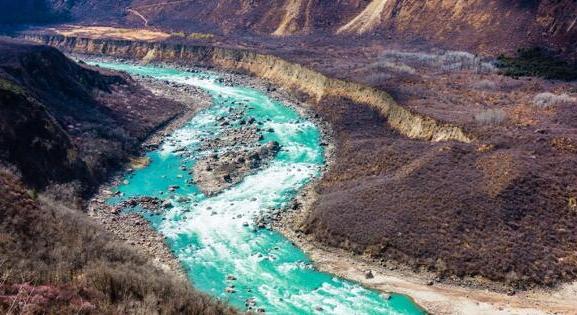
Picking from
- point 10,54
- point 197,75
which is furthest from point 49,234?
point 197,75

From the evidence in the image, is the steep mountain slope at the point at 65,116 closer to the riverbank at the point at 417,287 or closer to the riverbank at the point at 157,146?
the riverbank at the point at 157,146

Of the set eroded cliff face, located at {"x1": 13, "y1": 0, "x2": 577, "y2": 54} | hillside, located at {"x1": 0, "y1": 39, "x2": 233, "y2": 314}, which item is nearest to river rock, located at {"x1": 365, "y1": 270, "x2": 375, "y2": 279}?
hillside, located at {"x1": 0, "y1": 39, "x2": 233, "y2": 314}

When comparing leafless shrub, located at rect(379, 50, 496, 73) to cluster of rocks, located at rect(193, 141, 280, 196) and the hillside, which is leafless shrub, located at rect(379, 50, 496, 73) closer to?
cluster of rocks, located at rect(193, 141, 280, 196)

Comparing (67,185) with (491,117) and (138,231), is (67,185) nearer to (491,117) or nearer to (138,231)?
(138,231)

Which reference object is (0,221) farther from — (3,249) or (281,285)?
(281,285)

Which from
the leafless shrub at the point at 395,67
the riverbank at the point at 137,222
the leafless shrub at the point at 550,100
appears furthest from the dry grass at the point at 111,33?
the leafless shrub at the point at 550,100

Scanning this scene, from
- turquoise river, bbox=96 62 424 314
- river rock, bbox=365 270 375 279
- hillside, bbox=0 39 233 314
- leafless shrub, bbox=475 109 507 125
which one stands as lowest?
turquoise river, bbox=96 62 424 314
